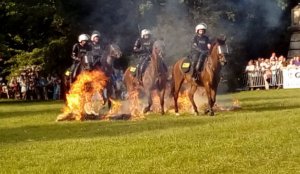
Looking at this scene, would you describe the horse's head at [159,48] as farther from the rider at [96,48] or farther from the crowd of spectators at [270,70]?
the crowd of spectators at [270,70]

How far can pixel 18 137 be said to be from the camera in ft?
60.1

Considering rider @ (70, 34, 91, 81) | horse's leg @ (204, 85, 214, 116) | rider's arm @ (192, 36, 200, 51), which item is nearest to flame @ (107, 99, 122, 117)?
rider @ (70, 34, 91, 81)

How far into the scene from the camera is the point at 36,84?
48.9 meters

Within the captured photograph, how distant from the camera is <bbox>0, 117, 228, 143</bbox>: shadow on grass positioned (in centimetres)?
1794

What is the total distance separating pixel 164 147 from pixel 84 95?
1049 centimetres

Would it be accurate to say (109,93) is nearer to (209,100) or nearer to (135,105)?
(135,105)

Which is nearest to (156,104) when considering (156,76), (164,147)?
(156,76)

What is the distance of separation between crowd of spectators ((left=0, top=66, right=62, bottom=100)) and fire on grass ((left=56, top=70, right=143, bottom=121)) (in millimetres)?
21767

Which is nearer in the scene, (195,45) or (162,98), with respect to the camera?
(195,45)

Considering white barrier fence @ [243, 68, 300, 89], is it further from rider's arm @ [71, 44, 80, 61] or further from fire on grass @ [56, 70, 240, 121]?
rider's arm @ [71, 44, 80, 61]

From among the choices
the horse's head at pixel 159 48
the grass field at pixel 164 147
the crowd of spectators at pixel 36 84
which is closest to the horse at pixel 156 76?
the horse's head at pixel 159 48

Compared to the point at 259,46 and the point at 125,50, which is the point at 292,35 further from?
the point at 125,50

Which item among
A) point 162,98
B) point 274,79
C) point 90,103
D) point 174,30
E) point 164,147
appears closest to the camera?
point 164,147

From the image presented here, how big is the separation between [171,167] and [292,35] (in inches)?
1526
